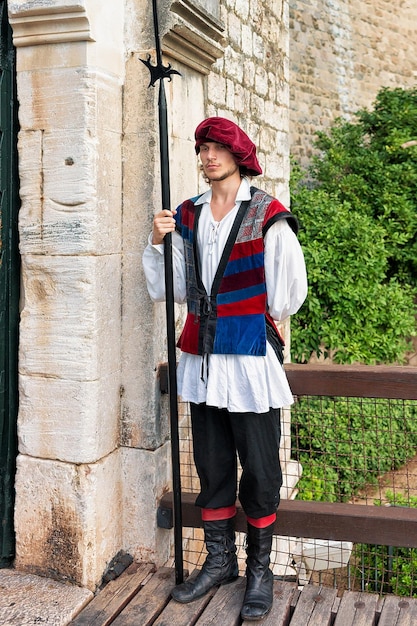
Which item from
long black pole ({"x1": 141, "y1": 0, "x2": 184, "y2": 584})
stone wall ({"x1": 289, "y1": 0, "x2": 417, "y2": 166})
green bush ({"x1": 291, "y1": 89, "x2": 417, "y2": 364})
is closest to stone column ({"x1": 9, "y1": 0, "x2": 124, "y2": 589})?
long black pole ({"x1": 141, "y1": 0, "x2": 184, "y2": 584})

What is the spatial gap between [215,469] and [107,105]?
1464 millimetres

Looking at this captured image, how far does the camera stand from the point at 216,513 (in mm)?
2781

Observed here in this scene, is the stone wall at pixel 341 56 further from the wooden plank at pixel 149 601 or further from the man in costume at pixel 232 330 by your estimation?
the wooden plank at pixel 149 601

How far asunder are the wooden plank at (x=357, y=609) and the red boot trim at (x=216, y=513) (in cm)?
52

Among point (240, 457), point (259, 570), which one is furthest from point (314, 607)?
point (240, 457)

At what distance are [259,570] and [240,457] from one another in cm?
43

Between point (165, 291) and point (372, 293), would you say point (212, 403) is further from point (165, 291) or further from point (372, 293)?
point (372, 293)

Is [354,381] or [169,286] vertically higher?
[169,286]

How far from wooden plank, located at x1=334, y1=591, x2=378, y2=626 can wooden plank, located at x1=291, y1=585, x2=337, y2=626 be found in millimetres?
39

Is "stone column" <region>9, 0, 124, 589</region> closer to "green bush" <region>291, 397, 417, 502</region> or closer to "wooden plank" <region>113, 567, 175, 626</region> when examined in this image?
"wooden plank" <region>113, 567, 175, 626</region>

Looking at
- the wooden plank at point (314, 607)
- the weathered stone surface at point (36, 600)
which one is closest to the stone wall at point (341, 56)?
the wooden plank at point (314, 607)

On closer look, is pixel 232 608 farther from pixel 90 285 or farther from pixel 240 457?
pixel 90 285

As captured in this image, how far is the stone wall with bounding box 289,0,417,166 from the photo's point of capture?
11.9m

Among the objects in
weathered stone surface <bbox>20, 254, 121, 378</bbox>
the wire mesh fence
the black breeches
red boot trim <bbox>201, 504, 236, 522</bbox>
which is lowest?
the wire mesh fence
